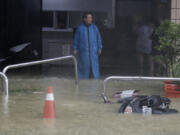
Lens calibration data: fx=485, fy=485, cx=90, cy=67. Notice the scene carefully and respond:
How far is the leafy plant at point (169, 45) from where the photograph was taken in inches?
379

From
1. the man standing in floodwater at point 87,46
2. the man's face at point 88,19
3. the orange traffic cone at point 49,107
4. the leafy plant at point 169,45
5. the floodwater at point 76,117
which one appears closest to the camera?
the floodwater at point 76,117

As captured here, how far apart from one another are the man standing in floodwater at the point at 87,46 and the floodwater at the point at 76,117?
142 cm

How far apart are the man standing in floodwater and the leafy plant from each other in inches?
86.5

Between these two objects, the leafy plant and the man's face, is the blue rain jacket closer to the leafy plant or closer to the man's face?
the man's face

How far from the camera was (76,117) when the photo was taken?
7.21 metres

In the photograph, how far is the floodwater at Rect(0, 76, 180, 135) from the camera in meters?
6.38

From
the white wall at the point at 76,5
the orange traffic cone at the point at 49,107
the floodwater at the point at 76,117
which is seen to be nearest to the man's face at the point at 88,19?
the floodwater at the point at 76,117

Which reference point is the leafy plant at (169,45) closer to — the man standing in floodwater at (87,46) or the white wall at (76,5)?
the man standing in floodwater at (87,46)

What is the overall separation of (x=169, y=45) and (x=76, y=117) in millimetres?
3215

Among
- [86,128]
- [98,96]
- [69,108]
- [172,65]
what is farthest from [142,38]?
[86,128]

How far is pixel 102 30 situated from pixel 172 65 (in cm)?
687

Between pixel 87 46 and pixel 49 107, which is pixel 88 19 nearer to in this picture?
pixel 87 46

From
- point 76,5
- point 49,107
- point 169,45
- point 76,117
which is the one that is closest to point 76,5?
point 76,5

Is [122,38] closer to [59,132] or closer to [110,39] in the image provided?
[110,39]
